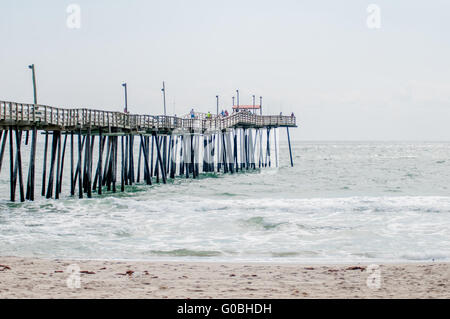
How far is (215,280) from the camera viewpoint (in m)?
9.77

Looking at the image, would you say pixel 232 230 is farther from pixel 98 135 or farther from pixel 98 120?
pixel 98 135

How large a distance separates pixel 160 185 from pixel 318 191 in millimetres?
9925

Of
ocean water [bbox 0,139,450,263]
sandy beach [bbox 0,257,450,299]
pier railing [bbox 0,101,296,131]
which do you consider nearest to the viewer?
sandy beach [bbox 0,257,450,299]

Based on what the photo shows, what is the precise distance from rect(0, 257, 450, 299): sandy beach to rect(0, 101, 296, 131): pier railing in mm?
12621

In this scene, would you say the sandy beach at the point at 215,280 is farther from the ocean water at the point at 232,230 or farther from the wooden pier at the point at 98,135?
the wooden pier at the point at 98,135

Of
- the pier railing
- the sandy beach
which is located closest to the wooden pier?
the pier railing

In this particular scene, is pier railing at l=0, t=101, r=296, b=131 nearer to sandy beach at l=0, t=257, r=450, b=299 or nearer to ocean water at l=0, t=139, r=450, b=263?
ocean water at l=0, t=139, r=450, b=263

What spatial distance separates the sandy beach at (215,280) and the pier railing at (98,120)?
1262 centimetres

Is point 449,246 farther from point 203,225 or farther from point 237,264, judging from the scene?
point 203,225

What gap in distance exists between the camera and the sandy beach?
28.3ft

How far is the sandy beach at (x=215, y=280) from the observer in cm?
863

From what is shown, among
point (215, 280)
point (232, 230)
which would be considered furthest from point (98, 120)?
point (215, 280)
